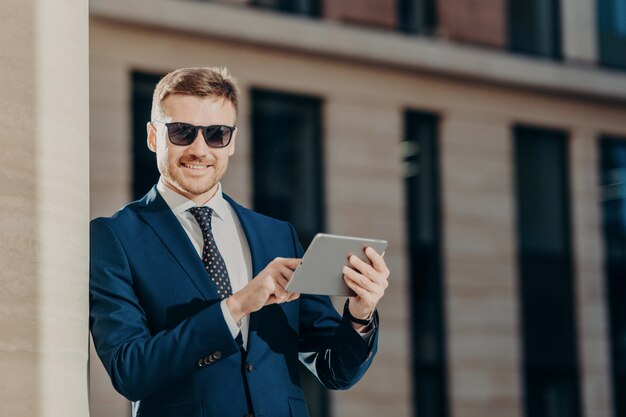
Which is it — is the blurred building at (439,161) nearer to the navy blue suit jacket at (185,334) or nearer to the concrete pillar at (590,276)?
the concrete pillar at (590,276)

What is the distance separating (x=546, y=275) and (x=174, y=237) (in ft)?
65.2

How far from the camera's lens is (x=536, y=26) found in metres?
23.6

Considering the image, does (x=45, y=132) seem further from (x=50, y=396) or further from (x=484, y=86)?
(x=484, y=86)

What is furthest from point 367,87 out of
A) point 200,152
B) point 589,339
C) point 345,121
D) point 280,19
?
point 200,152

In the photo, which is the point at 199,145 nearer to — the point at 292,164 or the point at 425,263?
the point at 292,164

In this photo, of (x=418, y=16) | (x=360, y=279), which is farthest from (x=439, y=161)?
(x=360, y=279)

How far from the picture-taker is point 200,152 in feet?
13.1

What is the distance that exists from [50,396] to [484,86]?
19578mm

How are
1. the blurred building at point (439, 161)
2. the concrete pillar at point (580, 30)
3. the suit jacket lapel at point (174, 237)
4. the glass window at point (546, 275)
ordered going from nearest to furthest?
1. the suit jacket lapel at point (174, 237)
2. the blurred building at point (439, 161)
3. the glass window at point (546, 275)
4. the concrete pillar at point (580, 30)

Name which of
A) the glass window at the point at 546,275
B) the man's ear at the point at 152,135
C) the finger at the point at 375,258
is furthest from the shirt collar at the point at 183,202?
the glass window at the point at 546,275

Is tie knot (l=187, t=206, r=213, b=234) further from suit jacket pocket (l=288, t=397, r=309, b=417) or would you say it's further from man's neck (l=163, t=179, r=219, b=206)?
suit jacket pocket (l=288, t=397, r=309, b=417)

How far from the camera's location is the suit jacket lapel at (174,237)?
12.8 feet

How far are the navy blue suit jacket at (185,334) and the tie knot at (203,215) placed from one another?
70mm

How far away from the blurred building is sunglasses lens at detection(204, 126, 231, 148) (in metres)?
14.1
